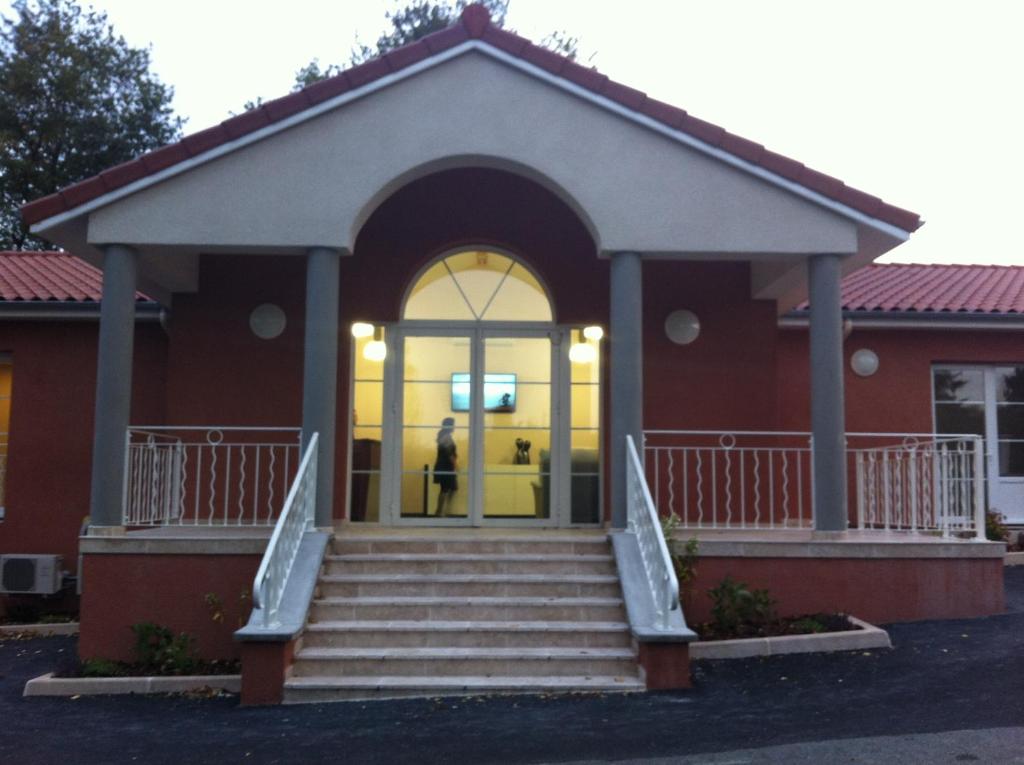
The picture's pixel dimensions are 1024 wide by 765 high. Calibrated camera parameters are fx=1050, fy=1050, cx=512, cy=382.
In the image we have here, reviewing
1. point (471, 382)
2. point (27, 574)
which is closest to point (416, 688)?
point (471, 382)

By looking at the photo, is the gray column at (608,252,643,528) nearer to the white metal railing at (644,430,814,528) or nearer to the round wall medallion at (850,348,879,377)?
the white metal railing at (644,430,814,528)

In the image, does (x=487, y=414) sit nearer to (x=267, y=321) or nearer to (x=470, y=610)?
(x=267, y=321)

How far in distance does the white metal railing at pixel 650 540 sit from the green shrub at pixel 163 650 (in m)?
3.59

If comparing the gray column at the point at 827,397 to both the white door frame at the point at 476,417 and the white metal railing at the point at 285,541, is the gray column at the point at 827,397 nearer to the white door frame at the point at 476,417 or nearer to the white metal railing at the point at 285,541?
the white door frame at the point at 476,417

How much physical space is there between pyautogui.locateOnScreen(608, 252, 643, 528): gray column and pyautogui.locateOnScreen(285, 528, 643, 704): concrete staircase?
1.73ft

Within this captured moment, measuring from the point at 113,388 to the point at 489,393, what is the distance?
3.69 meters

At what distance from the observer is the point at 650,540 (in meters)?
8.21

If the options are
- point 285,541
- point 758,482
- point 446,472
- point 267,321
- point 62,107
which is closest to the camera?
point 285,541

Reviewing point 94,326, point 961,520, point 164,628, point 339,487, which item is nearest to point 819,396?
point 961,520

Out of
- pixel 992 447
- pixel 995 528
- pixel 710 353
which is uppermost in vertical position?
pixel 710 353

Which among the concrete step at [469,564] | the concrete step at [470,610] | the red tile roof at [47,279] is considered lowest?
the concrete step at [470,610]

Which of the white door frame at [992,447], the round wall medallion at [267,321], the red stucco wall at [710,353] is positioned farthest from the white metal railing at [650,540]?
the white door frame at [992,447]

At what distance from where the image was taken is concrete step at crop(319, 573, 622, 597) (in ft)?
27.0

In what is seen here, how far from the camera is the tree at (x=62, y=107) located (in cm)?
2688
